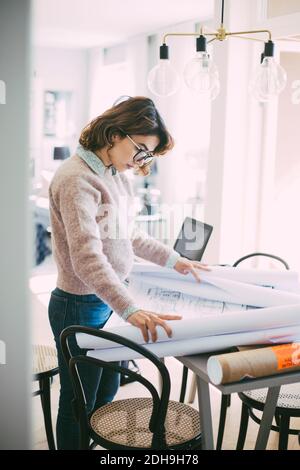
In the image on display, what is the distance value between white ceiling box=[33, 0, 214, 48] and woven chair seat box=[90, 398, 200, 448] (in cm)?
395

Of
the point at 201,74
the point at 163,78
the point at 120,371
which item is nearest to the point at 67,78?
the point at 163,78

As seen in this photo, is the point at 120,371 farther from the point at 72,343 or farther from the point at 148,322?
the point at 72,343

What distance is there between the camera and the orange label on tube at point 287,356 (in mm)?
1292

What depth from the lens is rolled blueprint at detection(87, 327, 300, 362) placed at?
1.36 meters

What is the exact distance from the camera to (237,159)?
138 inches

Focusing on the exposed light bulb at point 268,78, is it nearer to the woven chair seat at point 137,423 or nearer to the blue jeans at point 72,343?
the blue jeans at point 72,343

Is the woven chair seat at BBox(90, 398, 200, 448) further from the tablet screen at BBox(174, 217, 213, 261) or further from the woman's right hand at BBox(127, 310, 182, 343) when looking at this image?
the tablet screen at BBox(174, 217, 213, 261)

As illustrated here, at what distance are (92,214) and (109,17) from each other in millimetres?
5338

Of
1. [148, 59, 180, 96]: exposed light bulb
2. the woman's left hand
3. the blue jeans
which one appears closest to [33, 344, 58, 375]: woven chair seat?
the blue jeans

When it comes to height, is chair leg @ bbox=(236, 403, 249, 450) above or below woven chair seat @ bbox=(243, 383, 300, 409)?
below

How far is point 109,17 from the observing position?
6.22 metres

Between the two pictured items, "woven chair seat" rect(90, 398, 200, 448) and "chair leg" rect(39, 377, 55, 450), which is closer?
"woven chair seat" rect(90, 398, 200, 448)
